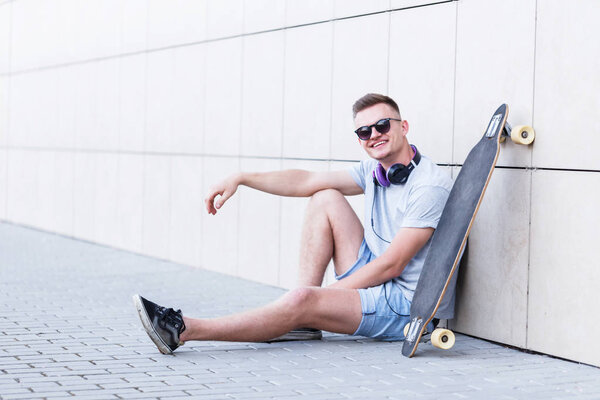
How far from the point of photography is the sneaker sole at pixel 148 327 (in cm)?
512

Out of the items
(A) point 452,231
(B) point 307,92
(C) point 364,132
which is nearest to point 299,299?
(A) point 452,231

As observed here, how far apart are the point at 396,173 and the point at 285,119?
2727mm

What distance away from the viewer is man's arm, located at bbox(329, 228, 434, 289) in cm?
557

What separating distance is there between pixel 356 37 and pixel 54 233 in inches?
267

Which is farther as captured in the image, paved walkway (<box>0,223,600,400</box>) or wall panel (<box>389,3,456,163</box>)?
wall panel (<box>389,3,456,163</box>)

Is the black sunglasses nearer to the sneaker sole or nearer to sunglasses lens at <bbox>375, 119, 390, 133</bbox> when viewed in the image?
sunglasses lens at <bbox>375, 119, 390, 133</bbox>

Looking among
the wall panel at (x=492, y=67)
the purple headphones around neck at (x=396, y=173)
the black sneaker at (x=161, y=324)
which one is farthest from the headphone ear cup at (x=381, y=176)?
the black sneaker at (x=161, y=324)

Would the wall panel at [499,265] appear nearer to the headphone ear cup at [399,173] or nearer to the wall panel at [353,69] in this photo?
the headphone ear cup at [399,173]

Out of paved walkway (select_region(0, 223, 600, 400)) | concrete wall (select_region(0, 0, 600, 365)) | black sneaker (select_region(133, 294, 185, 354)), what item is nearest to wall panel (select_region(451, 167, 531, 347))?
concrete wall (select_region(0, 0, 600, 365))

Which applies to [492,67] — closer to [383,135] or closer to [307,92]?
[383,135]

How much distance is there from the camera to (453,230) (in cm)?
548

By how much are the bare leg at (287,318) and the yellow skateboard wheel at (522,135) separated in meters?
1.25

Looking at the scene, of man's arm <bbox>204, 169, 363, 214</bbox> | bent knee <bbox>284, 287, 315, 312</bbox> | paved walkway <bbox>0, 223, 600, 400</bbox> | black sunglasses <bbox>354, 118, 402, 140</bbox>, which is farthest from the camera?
man's arm <bbox>204, 169, 363, 214</bbox>

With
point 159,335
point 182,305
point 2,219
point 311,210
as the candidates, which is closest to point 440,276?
point 311,210
